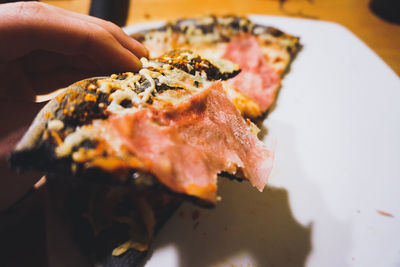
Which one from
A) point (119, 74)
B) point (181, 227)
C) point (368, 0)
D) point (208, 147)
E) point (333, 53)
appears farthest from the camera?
point (368, 0)

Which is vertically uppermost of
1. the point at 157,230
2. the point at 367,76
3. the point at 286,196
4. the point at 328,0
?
the point at 328,0

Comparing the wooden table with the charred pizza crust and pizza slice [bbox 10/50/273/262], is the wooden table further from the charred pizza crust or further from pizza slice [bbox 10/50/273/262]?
the charred pizza crust

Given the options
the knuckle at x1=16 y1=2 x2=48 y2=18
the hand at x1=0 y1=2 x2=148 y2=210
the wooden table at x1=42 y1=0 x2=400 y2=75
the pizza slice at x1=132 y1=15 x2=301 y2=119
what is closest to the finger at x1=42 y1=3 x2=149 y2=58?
the hand at x1=0 y1=2 x2=148 y2=210

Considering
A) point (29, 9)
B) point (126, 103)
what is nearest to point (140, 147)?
point (126, 103)

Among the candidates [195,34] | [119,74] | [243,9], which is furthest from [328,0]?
[119,74]

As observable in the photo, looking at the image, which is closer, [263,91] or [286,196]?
[286,196]

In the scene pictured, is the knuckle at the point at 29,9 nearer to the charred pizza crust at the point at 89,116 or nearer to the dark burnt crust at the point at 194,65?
the charred pizza crust at the point at 89,116

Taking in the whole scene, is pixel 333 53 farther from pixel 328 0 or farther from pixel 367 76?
pixel 328 0

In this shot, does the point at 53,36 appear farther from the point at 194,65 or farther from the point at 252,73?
the point at 252,73
